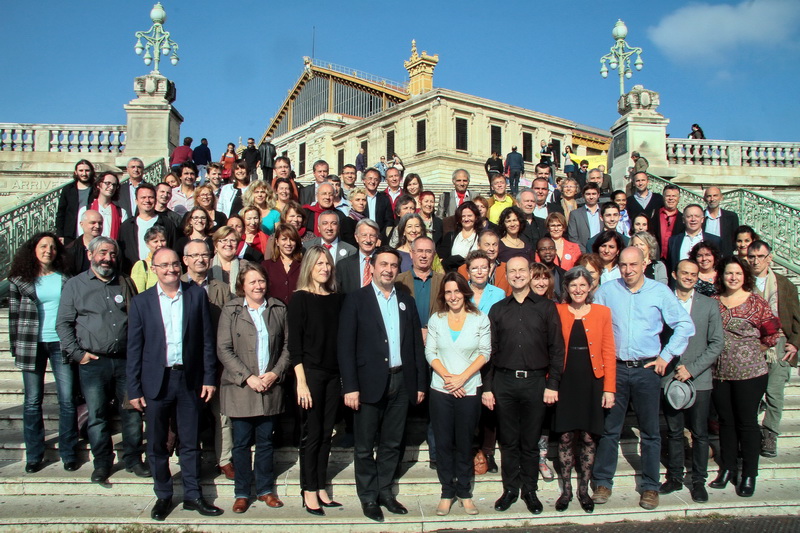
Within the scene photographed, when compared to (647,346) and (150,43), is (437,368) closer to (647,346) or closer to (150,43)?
(647,346)

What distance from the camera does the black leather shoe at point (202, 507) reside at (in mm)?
4574

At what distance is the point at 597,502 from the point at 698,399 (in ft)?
4.15

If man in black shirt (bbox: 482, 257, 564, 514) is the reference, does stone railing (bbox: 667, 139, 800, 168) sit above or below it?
above

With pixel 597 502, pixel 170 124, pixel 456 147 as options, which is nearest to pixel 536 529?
pixel 597 502

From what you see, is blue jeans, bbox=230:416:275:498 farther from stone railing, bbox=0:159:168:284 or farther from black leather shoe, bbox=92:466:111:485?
stone railing, bbox=0:159:168:284

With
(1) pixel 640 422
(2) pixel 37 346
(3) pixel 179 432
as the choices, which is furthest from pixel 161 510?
(1) pixel 640 422

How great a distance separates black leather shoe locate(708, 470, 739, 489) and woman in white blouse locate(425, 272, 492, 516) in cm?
227

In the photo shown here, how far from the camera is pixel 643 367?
492cm

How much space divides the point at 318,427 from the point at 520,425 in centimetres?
167

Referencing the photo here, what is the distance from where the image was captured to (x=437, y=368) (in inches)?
188

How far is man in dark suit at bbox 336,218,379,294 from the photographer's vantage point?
18.9 feet

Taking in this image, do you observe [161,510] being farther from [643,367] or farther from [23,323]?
[643,367]

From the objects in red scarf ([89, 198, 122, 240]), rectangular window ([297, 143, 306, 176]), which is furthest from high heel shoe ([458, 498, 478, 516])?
rectangular window ([297, 143, 306, 176])

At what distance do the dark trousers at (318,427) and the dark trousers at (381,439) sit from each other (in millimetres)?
233
